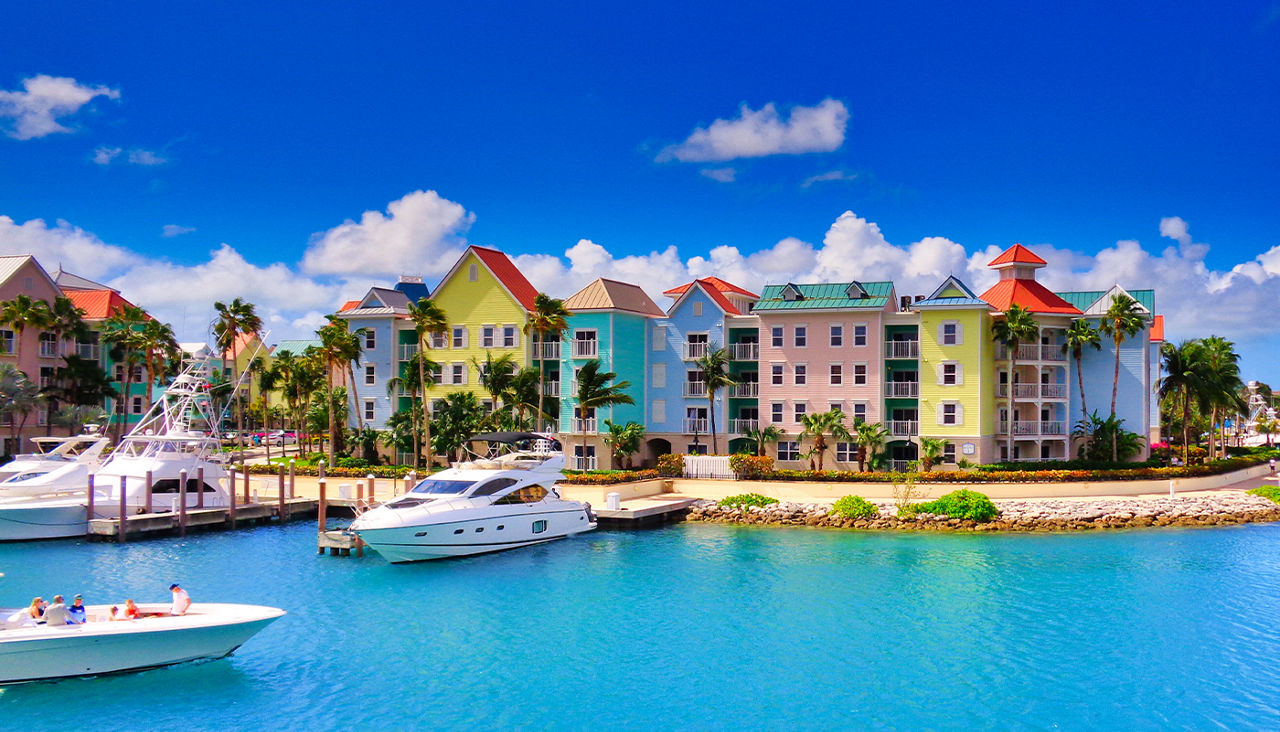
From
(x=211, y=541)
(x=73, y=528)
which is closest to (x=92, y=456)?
(x=73, y=528)

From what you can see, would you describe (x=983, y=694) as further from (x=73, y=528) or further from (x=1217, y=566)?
(x=73, y=528)

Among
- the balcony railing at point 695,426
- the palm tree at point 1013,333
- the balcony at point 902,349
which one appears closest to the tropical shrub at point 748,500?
the balcony railing at point 695,426

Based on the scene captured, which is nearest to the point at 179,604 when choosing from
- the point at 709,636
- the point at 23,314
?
the point at 709,636

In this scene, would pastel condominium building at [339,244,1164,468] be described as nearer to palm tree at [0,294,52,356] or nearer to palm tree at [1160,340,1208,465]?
palm tree at [1160,340,1208,465]

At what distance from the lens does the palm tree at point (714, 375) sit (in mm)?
53597

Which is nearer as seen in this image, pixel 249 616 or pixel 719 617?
pixel 249 616

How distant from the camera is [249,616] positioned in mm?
22406

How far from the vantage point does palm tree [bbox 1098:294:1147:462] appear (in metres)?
50.3

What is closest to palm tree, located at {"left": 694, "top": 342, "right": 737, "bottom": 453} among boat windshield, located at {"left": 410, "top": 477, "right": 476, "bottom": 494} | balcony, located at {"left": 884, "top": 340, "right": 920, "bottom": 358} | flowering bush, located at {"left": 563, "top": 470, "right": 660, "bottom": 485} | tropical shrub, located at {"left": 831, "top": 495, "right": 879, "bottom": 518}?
flowering bush, located at {"left": 563, "top": 470, "right": 660, "bottom": 485}

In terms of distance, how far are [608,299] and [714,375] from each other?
25.7 ft

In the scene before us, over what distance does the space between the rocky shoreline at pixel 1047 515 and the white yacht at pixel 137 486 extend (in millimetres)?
23089

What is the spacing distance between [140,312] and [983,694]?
199ft

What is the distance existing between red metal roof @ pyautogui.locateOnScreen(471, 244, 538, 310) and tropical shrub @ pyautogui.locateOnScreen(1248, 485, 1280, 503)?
1613 inches

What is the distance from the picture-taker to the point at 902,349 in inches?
2085
